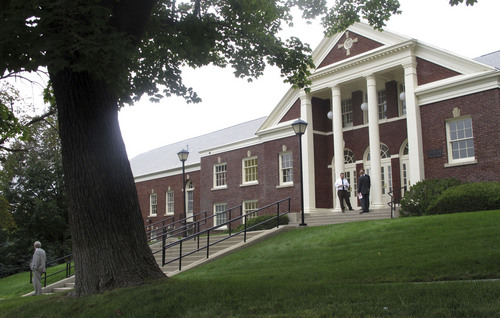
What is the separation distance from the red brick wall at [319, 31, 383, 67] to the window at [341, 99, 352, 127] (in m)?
2.42

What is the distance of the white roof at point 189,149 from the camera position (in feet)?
112

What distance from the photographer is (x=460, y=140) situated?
63.2 ft

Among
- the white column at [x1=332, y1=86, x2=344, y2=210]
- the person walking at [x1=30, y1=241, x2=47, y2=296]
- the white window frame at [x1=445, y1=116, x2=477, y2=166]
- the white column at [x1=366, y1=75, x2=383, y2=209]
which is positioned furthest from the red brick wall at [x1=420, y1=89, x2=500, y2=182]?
the person walking at [x1=30, y1=241, x2=47, y2=296]

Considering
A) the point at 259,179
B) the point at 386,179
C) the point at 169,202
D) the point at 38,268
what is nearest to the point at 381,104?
the point at 386,179

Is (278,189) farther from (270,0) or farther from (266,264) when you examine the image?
(270,0)

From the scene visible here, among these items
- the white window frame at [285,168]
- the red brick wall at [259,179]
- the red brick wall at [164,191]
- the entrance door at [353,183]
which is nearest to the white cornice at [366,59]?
the red brick wall at [259,179]

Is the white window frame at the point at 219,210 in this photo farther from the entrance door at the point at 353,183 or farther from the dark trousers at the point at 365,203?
the dark trousers at the point at 365,203

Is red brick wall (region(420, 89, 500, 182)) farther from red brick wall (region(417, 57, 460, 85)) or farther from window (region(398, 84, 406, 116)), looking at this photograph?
window (region(398, 84, 406, 116))

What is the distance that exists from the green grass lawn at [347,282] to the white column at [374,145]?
21.2ft

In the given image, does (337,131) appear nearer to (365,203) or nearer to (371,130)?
(371,130)

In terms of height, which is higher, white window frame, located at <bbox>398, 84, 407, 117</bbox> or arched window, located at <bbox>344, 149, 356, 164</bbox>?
white window frame, located at <bbox>398, 84, 407, 117</bbox>

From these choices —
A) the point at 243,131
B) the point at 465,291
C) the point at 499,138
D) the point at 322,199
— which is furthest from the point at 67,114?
the point at 243,131

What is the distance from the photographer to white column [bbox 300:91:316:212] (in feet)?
80.0

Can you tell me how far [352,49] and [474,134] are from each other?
23.0ft
